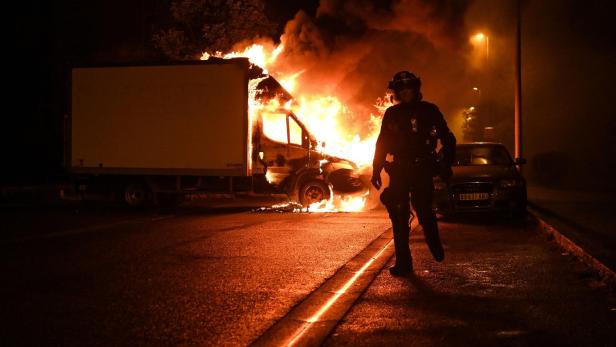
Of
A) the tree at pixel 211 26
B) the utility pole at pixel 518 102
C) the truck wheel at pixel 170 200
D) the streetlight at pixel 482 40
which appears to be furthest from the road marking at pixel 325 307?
the streetlight at pixel 482 40

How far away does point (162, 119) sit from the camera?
1596 cm

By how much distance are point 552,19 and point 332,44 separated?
11.4 metres

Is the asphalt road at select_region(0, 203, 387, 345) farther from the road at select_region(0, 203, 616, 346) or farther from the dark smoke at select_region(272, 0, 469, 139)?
the dark smoke at select_region(272, 0, 469, 139)

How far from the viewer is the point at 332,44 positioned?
77.1ft

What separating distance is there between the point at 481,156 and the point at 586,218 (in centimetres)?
291

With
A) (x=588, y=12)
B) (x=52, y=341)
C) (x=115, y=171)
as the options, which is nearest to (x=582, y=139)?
(x=588, y=12)

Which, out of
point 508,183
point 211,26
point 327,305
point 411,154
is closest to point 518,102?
point 508,183

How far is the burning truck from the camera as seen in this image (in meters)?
15.4

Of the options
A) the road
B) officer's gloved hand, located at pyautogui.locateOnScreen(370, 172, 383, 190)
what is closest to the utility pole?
the road

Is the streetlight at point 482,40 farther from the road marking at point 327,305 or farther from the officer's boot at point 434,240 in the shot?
the officer's boot at point 434,240

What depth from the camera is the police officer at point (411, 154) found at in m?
6.52

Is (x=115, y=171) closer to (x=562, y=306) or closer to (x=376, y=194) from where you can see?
(x=376, y=194)

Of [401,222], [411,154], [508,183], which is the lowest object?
[401,222]

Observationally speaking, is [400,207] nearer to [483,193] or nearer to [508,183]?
[483,193]
